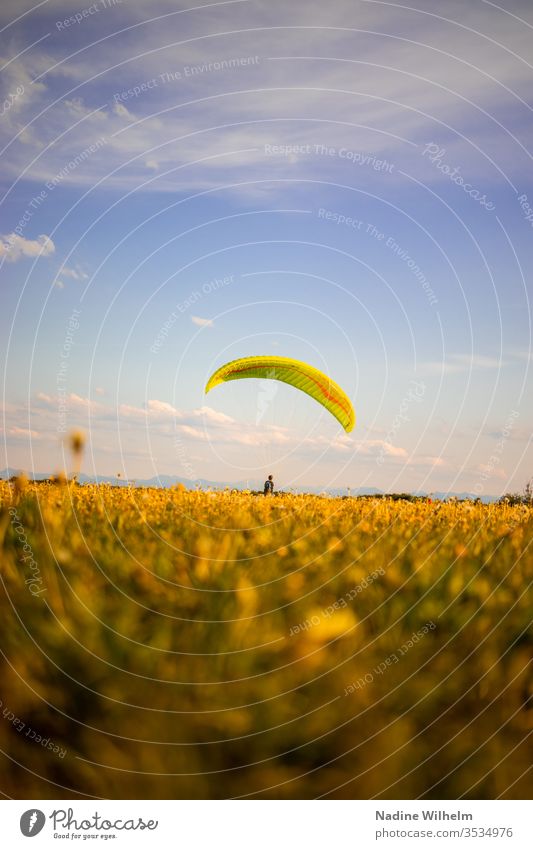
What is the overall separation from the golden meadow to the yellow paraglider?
2272 centimetres

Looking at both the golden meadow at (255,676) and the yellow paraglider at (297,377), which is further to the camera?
the yellow paraglider at (297,377)

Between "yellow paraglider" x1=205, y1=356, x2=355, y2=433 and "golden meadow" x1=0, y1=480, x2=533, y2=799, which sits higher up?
"yellow paraglider" x1=205, y1=356, x2=355, y2=433

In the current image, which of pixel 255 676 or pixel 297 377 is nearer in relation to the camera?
pixel 255 676

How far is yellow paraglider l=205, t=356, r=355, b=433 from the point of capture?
27.0 meters

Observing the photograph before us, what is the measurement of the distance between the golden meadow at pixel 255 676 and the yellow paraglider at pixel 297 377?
74.5 feet

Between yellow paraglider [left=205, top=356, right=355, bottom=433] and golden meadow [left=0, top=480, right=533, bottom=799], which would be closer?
golden meadow [left=0, top=480, right=533, bottom=799]

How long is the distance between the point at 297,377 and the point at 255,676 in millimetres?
27072

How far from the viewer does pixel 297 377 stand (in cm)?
2938

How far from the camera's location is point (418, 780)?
2305 millimetres

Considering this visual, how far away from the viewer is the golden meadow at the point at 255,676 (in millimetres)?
2262

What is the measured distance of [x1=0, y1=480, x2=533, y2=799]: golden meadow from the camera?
2.26 meters

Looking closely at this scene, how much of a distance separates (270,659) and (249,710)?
1.05ft

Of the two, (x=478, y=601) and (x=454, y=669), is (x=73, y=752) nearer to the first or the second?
(x=454, y=669)
